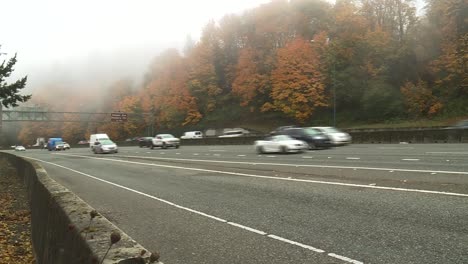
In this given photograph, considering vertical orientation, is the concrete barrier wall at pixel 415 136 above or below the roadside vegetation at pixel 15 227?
above

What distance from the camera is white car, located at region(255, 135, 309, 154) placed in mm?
27844

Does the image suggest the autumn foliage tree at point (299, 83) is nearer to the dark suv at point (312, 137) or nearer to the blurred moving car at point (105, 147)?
the blurred moving car at point (105, 147)

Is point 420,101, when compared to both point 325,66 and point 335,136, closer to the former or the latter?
point 325,66

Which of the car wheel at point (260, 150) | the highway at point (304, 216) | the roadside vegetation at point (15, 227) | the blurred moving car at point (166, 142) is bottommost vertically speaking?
the roadside vegetation at point (15, 227)

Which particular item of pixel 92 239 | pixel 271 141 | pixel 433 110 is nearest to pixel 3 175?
pixel 271 141

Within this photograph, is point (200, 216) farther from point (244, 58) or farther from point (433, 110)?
point (244, 58)

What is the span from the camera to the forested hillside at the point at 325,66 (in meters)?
57.1

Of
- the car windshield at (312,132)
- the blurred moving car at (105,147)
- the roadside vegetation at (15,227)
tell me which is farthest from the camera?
the blurred moving car at (105,147)

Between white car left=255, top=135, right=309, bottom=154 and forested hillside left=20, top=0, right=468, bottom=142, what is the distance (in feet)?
107

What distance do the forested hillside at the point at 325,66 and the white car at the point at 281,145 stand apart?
3260 cm

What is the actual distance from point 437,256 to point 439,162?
12.2 meters

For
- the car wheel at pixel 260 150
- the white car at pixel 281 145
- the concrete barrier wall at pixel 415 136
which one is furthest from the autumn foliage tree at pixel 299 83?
the white car at pixel 281 145

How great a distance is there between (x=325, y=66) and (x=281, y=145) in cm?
3870

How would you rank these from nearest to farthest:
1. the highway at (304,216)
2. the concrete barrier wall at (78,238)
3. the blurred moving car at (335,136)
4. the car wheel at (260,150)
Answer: the concrete barrier wall at (78,238) < the highway at (304,216) < the car wheel at (260,150) < the blurred moving car at (335,136)
